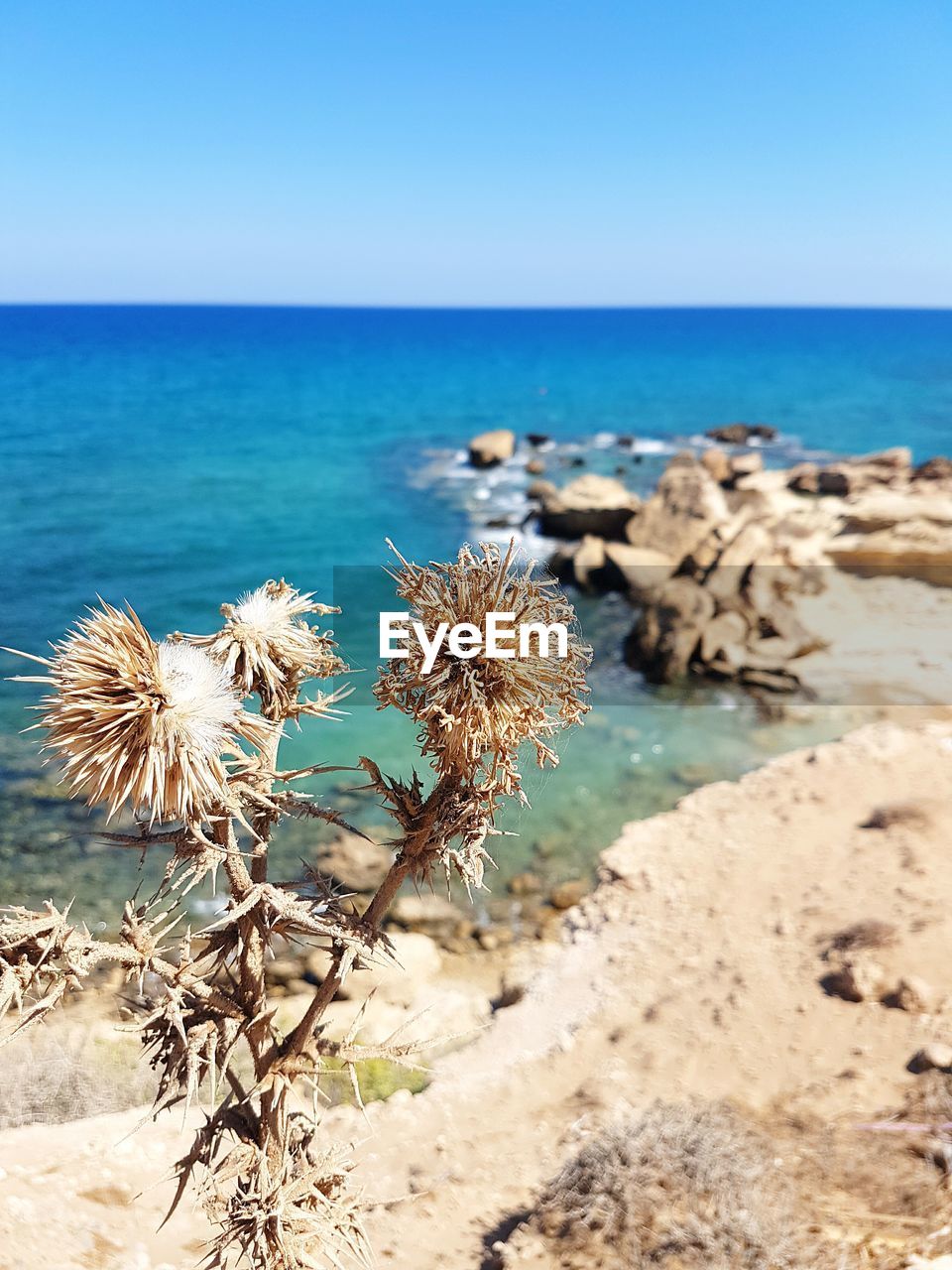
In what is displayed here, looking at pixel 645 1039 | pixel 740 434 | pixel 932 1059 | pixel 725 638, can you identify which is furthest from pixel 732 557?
pixel 740 434

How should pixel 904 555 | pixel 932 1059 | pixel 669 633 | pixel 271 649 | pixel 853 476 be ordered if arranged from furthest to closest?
pixel 853 476, pixel 904 555, pixel 669 633, pixel 932 1059, pixel 271 649

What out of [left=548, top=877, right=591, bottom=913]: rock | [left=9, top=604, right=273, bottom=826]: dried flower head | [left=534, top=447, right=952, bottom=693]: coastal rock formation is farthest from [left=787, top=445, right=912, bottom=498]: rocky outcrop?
[left=9, top=604, right=273, bottom=826]: dried flower head

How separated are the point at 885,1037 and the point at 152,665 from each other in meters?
8.53

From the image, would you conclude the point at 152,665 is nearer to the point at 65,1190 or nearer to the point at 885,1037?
the point at 65,1190

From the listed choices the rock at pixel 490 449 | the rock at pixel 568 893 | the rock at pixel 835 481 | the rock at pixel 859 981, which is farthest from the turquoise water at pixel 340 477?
the rock at pixel 835 481

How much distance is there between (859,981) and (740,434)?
4728 cm

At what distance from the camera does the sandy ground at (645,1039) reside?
23.5ft

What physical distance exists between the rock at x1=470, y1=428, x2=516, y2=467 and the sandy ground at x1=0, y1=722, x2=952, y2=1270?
3190 cm

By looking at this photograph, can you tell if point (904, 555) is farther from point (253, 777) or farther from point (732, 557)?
point (253, 777)

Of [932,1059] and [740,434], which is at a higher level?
[740,434]

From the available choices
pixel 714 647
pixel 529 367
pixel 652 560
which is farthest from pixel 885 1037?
pixel 529 367

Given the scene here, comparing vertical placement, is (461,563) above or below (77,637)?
above

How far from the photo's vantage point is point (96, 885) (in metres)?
12.9

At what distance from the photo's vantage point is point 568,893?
501 inches
